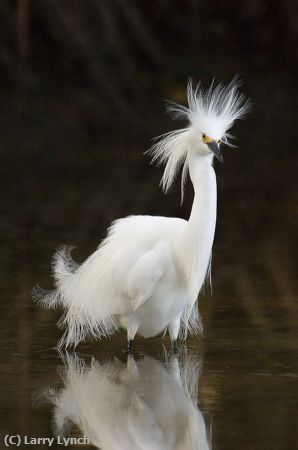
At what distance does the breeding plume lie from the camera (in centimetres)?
645

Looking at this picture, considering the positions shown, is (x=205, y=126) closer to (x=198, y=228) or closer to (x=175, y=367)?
(x=198, y=228)

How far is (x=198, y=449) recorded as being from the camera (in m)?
4.73

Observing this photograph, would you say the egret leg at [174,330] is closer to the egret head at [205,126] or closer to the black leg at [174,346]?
the black leg at [174,346]

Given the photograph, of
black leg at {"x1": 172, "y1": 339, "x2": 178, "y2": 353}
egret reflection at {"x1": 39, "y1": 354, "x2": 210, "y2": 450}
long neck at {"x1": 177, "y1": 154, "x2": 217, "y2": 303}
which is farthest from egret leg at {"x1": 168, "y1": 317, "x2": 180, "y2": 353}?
long neck at {"x1": 177, "y1": 154, "x2": 217, "y2": 303}

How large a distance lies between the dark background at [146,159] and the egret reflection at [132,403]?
0.38ft

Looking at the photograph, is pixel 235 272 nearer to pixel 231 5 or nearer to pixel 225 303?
pixel 225 303

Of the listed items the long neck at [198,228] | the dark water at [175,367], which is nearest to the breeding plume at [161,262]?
the long neck at [198,228]

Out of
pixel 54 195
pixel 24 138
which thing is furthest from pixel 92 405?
pixel 24 138

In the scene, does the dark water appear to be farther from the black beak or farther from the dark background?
the black beak

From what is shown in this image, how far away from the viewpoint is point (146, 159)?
15953 mm

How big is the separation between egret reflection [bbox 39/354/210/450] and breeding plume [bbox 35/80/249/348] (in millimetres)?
248

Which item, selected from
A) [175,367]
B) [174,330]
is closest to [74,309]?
[174,330]

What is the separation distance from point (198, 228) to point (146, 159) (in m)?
9.53

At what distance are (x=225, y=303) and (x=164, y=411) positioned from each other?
7.49 ft
